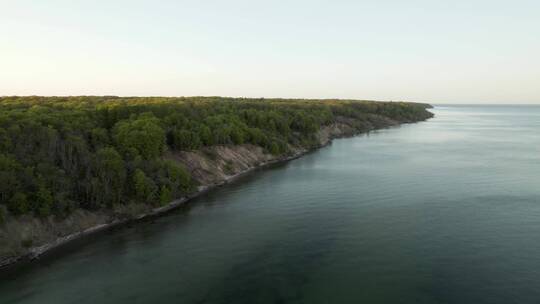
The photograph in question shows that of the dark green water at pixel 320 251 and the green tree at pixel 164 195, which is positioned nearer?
the dark green water at pixel 320 251

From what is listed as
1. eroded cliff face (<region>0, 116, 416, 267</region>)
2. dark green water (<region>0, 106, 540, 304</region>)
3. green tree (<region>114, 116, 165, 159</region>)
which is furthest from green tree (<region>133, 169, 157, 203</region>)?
green tree (<region>114, 116, 165, 159</region>)

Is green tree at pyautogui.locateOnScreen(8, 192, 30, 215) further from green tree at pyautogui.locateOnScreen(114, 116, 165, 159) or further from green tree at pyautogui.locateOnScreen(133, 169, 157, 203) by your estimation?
green tree at pyautogui.locateOnScreen(114, 116, 165, 159)

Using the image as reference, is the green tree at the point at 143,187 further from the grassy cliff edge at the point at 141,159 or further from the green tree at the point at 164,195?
the green tree at the point at 164,195

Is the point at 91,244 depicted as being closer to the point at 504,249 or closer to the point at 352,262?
the point at 352,262

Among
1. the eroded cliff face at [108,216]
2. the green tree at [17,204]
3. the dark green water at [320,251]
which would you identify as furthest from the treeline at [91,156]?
the dark green water at [320,251]

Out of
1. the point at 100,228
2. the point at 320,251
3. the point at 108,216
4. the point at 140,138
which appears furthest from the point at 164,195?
the point at 320,251

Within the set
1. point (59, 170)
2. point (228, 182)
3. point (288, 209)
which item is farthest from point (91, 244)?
point (228, 182)
